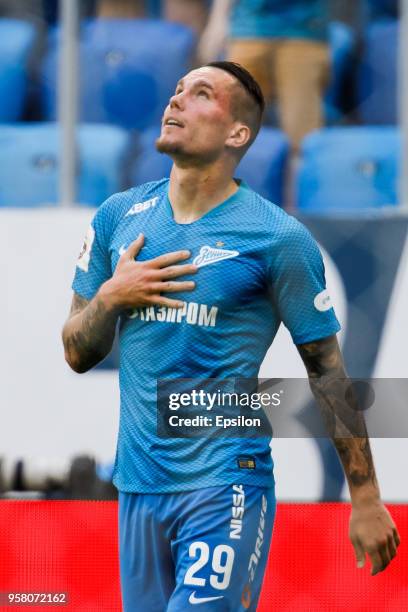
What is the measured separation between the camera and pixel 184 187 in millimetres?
2998

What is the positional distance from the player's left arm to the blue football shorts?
21 cm

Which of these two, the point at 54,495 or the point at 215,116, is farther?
the point at 54,495

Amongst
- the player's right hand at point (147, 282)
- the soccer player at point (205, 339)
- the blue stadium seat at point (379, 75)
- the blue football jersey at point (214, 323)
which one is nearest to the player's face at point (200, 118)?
the soccer player at point (205, 339)

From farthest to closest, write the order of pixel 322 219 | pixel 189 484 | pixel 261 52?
pixel 261 52 → pixel 322 219 → pixel 189 484

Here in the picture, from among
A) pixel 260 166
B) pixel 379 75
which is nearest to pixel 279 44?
pixel 379 75

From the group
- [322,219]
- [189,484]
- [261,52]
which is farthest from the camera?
[261,52]

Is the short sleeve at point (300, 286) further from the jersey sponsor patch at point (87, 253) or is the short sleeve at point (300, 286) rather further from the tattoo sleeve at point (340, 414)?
the jersey sponsor patch at point (87, 253)

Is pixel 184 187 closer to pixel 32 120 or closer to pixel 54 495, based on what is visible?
pixel 54 495

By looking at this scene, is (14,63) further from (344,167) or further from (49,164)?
(344,167)

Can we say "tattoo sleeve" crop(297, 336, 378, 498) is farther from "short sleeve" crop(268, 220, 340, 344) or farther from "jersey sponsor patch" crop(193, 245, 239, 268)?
"jersey sponsor patch" crop(193, 245, 239, 268)

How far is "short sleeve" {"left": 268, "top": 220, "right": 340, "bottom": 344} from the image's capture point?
9.53ft

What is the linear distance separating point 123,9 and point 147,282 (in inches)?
99.3

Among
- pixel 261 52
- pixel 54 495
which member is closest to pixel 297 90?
pixel 261 52

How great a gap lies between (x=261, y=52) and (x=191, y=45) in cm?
28
